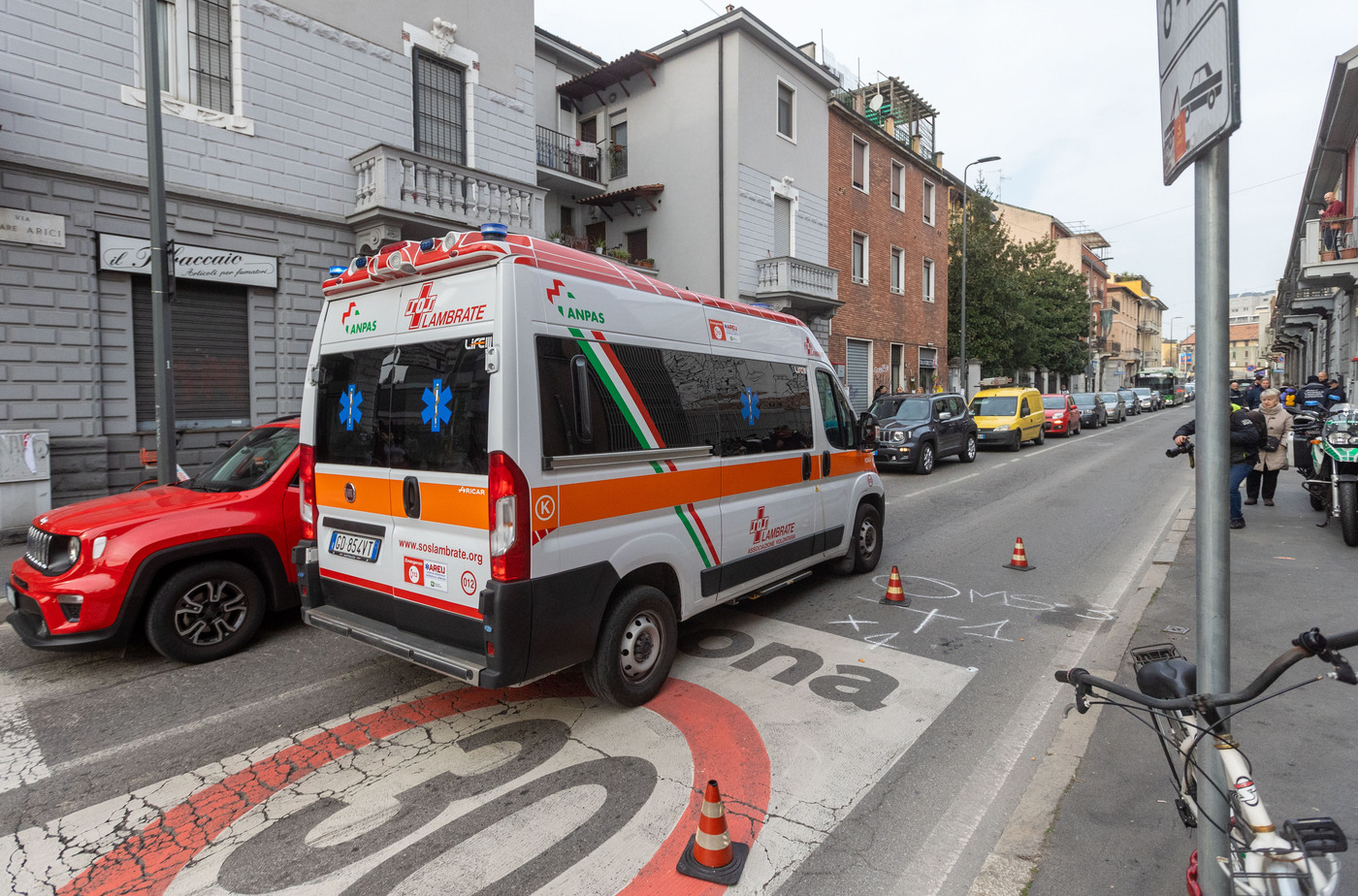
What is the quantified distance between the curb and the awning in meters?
20.0

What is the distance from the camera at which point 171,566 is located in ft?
16.3

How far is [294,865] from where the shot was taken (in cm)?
289

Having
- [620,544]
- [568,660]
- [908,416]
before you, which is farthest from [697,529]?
[908,416]

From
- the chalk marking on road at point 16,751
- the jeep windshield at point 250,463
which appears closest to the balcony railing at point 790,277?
the jeep windshield at point 250,463

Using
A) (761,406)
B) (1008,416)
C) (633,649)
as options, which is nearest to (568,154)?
(1008,416)

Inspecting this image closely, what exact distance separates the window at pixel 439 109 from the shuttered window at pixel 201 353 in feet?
15.2

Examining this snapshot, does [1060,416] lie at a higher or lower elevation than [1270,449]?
higher

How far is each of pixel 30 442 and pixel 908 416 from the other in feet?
50.4

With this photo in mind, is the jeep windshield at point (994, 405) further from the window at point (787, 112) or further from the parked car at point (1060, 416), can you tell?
the window at point (787, 112)

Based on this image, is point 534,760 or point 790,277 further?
point 790,277

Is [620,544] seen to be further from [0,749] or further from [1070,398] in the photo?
[1070,398]

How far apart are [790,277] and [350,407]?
Result: 56.9 ft

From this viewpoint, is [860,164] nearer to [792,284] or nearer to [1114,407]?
[792,284]

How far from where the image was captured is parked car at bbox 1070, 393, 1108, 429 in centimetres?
2831
